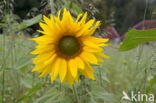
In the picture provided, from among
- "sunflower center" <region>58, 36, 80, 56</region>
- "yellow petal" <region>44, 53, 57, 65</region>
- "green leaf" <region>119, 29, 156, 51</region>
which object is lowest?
"yellow petal" <region>44, 53, 57, 65</region>

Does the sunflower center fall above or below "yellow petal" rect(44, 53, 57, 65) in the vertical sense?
above

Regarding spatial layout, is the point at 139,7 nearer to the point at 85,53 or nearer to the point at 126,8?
the point at 126,8

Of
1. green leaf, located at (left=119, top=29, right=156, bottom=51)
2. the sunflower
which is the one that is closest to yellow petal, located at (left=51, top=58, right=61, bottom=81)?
the sunflower

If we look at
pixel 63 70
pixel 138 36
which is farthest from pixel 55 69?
pixel 138 36

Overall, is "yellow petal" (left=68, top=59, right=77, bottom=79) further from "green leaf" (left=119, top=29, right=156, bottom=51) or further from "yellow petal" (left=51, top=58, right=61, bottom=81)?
"green leaf" (left=119, top=29, right=156, bottom=51)

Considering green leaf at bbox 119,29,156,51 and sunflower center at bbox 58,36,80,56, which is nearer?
green leaf at bbox 119,29,156,51

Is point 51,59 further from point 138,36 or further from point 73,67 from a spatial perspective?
point 138,36

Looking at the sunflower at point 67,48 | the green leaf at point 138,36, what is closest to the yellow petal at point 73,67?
the sunflower at point 67,48

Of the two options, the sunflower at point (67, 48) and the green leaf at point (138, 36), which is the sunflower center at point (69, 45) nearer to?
the sunflower at point (67, 48)
